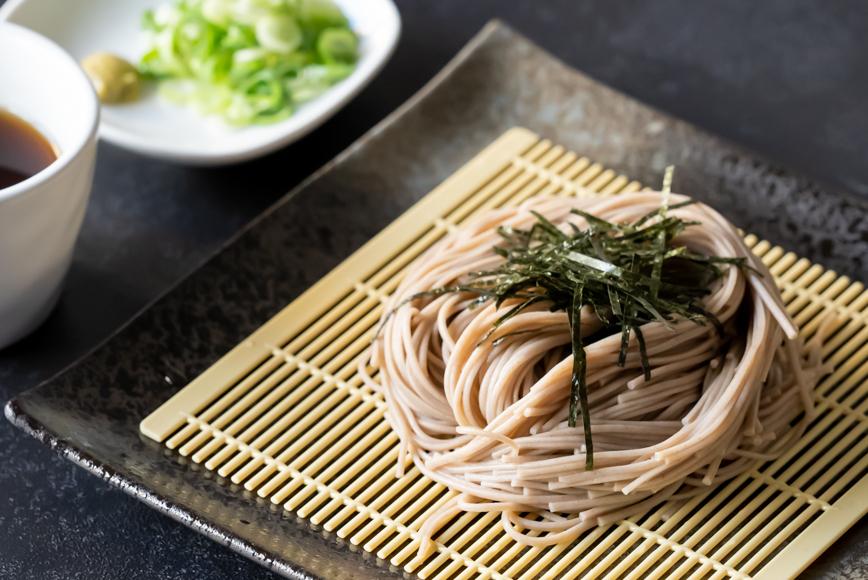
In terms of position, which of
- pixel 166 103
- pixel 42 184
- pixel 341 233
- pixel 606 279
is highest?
pixel 606 279

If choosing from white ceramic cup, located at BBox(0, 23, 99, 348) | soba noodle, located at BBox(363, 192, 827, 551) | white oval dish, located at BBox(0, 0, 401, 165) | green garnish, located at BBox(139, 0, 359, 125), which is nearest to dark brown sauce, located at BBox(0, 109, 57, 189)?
white ceramic cup, located at BBox(0, 23, 99, 348)

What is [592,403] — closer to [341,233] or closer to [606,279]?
[606,279]

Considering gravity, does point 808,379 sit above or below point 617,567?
above

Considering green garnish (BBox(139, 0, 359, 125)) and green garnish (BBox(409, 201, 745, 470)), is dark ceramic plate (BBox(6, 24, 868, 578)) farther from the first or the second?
green garnish (BBox(409, 201, 745, 470))

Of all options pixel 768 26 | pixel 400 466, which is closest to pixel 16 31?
pixel 400 466

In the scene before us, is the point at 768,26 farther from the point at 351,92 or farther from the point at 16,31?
the point at 16,31

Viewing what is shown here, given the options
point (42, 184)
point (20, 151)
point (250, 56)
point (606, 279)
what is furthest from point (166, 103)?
point (606, 279)
